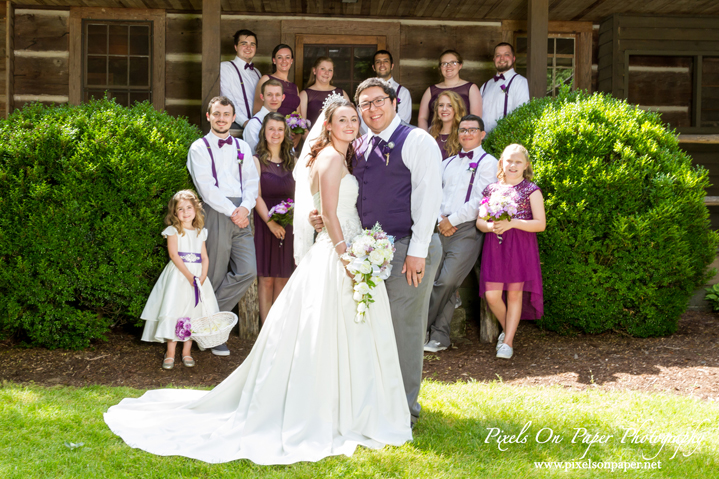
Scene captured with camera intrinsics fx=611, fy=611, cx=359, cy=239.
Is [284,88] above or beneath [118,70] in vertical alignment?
beneath

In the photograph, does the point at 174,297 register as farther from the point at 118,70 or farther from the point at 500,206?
the point at 118,70

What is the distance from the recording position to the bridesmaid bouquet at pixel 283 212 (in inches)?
228

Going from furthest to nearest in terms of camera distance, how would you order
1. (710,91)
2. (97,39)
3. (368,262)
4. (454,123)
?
(710,91), (97,39), (454,123), (368,262)

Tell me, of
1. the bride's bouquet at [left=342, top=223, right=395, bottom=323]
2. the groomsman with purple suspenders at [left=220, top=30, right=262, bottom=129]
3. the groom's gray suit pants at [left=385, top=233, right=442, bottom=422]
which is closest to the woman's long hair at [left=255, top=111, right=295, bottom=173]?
the groomsman with purple suspenders at [left=220, top=30, right=262, bottom=129]

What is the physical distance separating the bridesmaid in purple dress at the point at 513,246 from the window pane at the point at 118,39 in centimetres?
573

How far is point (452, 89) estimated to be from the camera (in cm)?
714

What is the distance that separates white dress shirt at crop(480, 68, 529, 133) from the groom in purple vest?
384cm

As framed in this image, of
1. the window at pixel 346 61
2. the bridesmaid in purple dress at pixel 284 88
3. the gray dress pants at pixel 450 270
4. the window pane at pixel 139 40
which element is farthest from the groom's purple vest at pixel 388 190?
the window pane at pixel 139 40

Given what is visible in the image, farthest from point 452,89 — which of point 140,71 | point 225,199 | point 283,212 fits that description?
point 140,71

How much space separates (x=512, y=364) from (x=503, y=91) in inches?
136

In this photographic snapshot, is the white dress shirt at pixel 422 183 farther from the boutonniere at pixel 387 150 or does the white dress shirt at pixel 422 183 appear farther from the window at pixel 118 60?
the window at pixel 118 60

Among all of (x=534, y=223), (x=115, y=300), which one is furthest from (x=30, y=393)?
(x=534, y=223)

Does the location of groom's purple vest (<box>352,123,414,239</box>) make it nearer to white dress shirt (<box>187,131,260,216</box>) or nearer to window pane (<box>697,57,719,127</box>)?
white dress shirt (<box>187,131,260,216</box>)

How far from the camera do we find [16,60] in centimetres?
835
